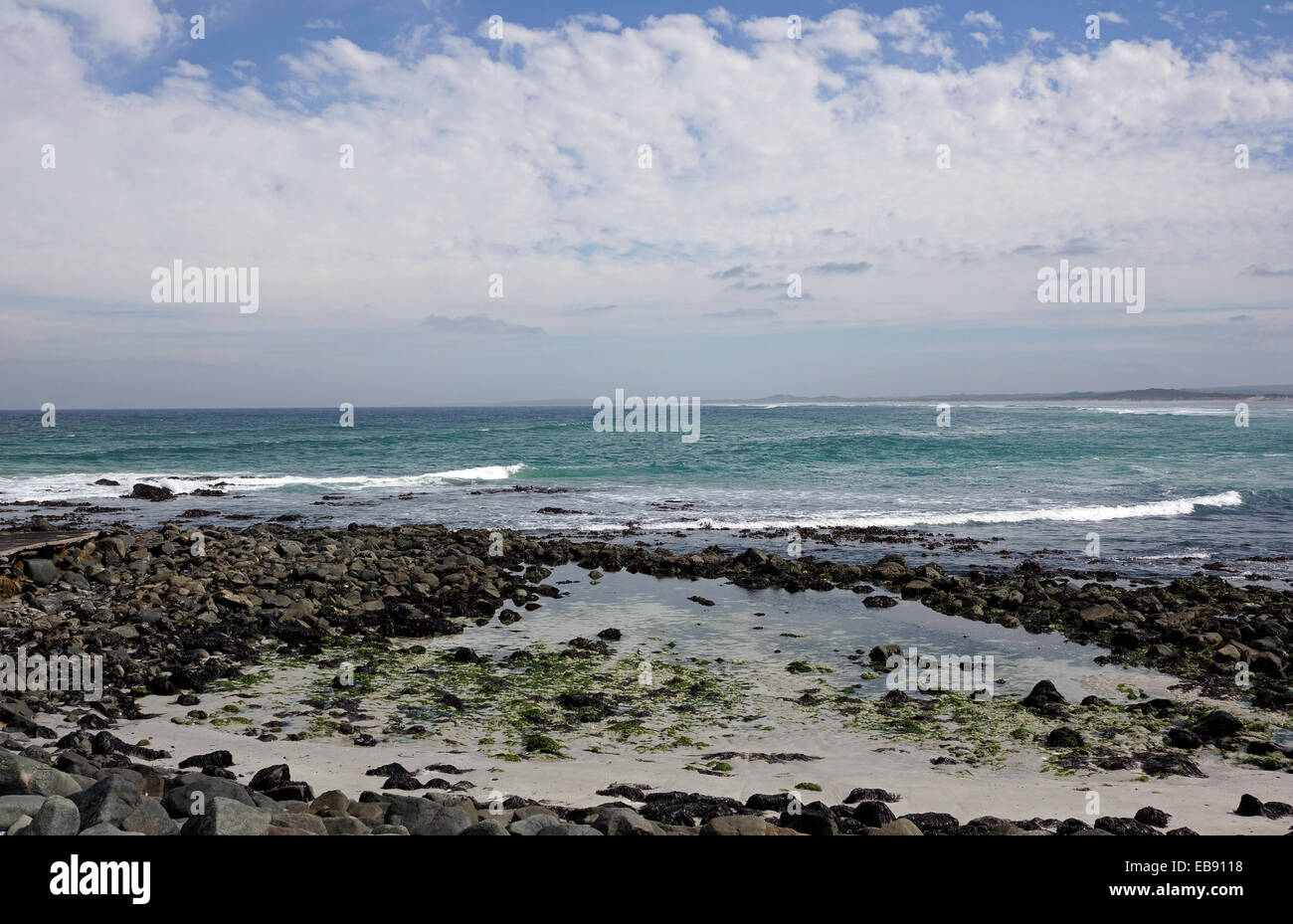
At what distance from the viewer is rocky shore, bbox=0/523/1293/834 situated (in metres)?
5.46

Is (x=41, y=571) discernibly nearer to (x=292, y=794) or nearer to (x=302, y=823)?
(x=292, y=794)

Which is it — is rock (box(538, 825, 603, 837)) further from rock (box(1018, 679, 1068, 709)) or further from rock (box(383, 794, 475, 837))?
rock (box(1018, 679, 1068, 709))

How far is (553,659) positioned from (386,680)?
211 cm

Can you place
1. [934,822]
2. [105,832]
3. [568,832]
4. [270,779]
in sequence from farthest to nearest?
[270,779]
[934,822]
[568,832]
[105,832]

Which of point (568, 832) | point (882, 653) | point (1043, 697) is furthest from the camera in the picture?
point (882, 653)

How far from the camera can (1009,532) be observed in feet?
74.3

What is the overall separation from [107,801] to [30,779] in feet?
2.76

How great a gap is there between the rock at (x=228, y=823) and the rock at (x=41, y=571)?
11314mm

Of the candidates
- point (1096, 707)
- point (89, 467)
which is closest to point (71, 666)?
point (1096, 707)

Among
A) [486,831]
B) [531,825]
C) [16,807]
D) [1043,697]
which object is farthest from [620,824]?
[1043,697]

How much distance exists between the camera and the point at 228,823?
185 inches

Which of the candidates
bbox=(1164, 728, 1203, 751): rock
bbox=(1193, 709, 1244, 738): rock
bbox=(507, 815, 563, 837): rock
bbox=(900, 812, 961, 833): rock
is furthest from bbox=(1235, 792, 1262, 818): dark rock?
bbox=(507, 815, 563, 837): rock

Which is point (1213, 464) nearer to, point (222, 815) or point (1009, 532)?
point (1009, 532)

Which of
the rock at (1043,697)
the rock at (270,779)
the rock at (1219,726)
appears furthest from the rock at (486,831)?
the rock at (1219,726)
